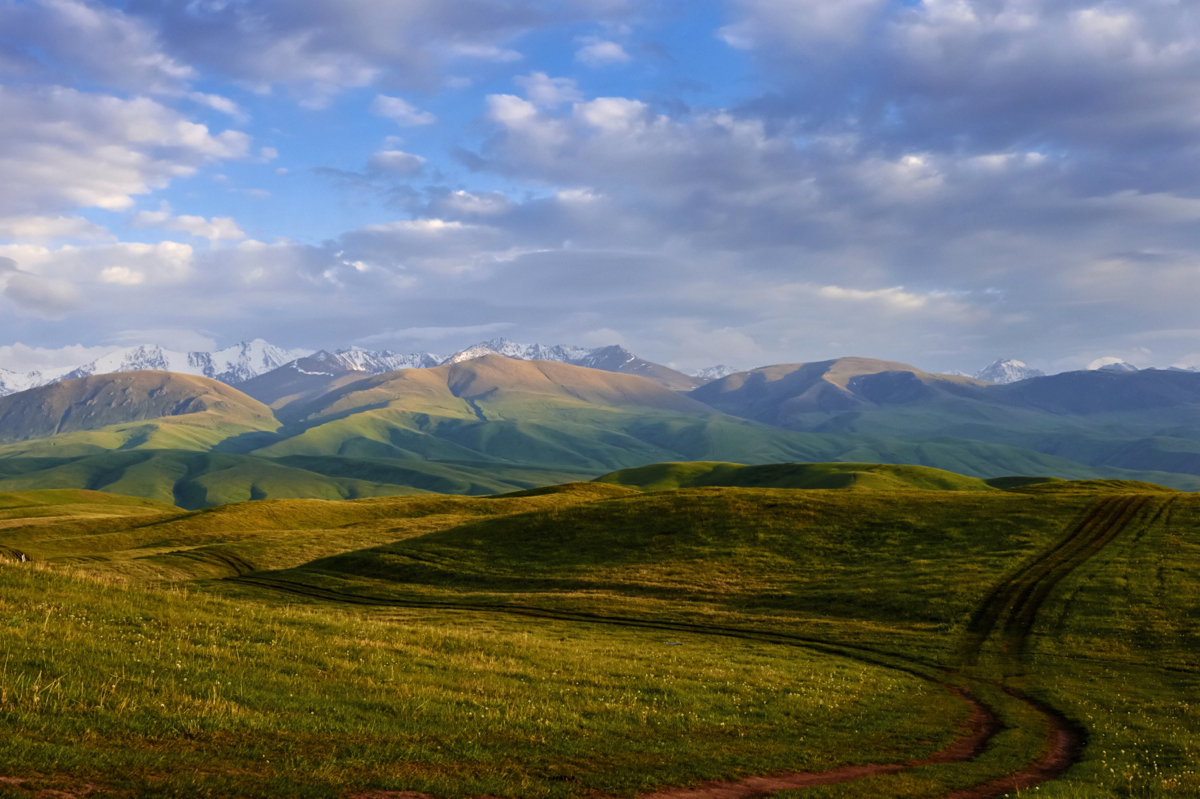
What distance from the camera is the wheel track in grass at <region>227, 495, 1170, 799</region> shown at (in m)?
19.5

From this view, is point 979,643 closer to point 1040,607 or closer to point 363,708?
point 1040,607

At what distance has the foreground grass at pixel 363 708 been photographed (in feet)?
49.4

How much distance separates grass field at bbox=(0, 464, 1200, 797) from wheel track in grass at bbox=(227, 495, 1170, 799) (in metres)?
0.32

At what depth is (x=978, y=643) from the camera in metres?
47.1

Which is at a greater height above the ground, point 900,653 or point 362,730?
point 362,730

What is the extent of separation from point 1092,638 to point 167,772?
172 feet

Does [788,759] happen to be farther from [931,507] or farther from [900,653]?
[931,507]

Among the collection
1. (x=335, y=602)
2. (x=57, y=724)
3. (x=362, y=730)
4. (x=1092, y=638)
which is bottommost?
(x=335, y=602)

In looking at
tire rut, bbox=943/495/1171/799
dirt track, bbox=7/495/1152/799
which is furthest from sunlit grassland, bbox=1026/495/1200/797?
dirt track, bbox=7/495/1152/799

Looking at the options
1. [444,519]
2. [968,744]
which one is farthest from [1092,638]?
[444,519]

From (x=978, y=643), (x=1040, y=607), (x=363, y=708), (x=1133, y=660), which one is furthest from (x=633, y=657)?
(x=1040, y=607)

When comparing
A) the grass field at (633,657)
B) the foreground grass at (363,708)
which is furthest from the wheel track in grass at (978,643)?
the foreground grass at (363,708)

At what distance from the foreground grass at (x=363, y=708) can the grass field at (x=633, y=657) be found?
0.11m

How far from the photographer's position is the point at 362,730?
731 inches
